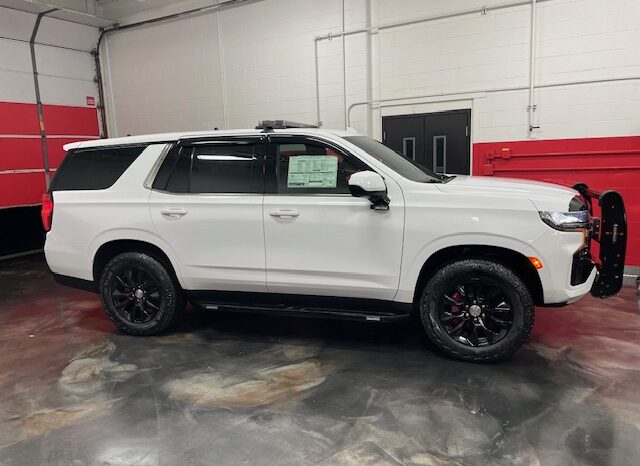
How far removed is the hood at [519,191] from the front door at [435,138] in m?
3.21

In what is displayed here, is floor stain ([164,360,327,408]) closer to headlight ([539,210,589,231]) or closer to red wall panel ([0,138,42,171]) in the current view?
headlight ([539,210,589,231])

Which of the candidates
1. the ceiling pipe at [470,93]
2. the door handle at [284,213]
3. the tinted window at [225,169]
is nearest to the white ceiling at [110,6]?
the ceiling pipe at [470,93]

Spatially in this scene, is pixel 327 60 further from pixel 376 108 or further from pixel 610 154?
pixel 610 154

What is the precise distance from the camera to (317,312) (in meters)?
3.83

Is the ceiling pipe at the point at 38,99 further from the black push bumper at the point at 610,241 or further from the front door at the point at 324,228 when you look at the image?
the black push bumper at the point at 610,241

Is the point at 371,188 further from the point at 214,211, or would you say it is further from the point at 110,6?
the point at 110,6

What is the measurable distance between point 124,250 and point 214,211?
1058mm

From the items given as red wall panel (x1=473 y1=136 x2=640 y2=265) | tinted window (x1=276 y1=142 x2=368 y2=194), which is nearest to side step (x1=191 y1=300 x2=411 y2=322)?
tinted window (x1=276 y1=142 x2=368 y2=194)

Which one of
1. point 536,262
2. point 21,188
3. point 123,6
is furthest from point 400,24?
point 21,188

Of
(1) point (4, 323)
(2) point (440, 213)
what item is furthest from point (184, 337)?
(2) point (440, 213)

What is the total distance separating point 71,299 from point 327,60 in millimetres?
Answer: 4965

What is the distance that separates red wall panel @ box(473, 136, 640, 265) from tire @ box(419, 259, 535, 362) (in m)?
3.42

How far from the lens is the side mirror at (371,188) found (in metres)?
3.38

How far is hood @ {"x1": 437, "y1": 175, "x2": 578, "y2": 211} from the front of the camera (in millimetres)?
3262
